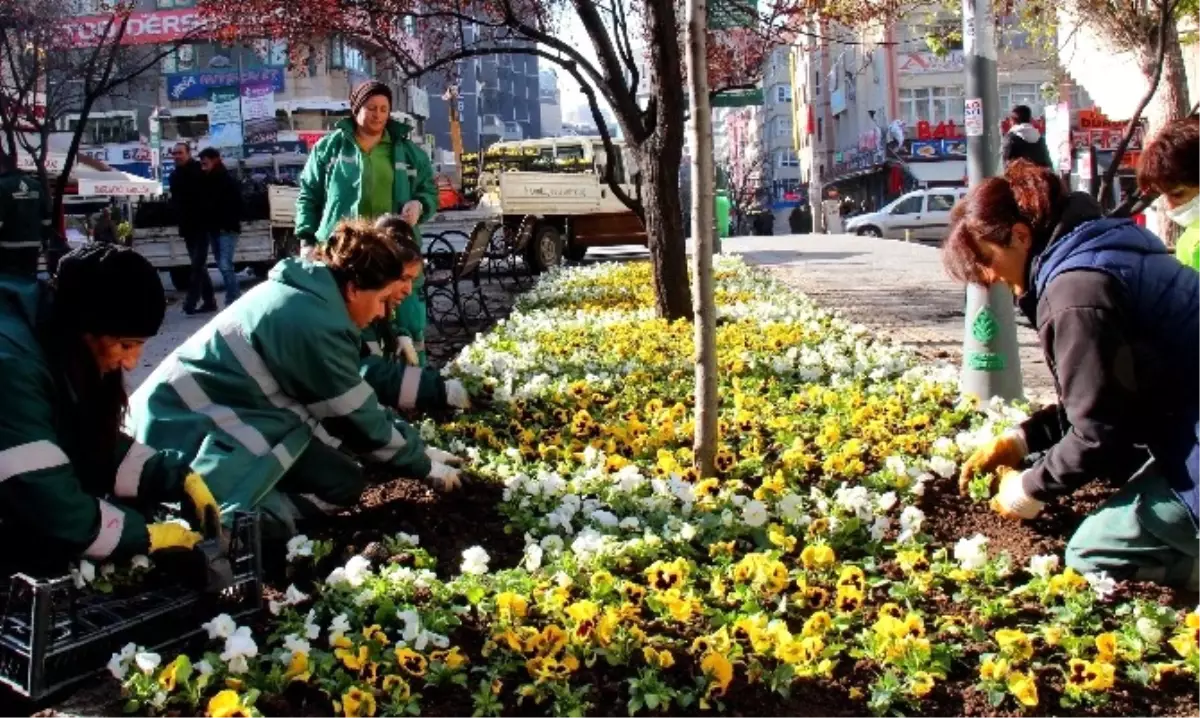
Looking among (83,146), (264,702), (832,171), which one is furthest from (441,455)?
(832,171)

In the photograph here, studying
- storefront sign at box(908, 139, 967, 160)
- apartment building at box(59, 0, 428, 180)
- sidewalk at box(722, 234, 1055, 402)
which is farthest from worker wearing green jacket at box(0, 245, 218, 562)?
storefront sign at box(908, 139, 967, 160)

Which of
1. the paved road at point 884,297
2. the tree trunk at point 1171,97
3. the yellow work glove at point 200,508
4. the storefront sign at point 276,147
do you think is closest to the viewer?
the yellow work glove at point 200,508

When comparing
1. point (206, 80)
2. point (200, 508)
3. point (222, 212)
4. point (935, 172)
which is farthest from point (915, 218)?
point (206, 80)

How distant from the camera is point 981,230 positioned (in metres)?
3.49

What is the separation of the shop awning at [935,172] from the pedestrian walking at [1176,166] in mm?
48879

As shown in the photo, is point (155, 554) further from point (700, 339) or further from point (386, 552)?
point (700, 339)

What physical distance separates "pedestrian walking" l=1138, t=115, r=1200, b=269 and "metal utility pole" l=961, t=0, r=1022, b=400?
5.49ft

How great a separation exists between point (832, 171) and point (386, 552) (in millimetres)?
67483

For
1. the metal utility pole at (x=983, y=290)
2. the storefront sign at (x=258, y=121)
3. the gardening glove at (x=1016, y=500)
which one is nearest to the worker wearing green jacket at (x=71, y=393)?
the gardening glove at (x=1016, y=500)

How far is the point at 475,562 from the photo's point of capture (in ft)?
11.6

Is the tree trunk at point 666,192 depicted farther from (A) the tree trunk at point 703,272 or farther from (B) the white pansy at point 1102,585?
(B) the white pansy at point 1102,585

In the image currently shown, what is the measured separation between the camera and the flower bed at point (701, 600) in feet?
9.43

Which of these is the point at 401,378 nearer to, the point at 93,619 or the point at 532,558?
the point at 532,558

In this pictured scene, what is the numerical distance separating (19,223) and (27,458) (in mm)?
4986
